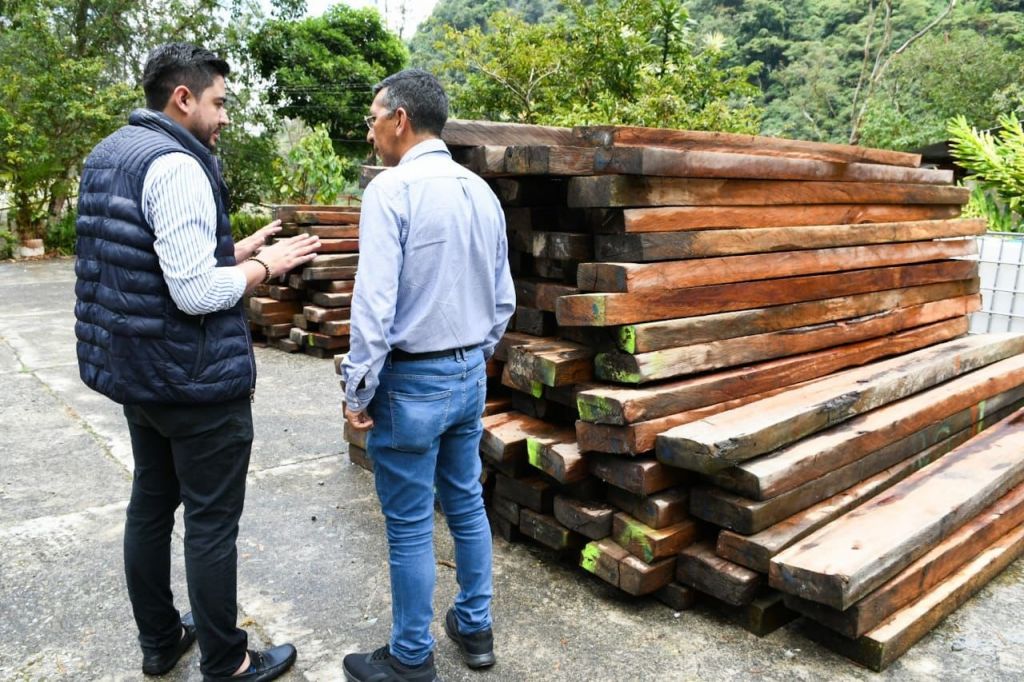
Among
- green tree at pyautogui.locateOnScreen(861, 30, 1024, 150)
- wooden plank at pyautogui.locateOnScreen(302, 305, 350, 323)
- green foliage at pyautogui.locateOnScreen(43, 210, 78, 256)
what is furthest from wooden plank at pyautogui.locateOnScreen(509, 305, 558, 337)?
green tree at pyautogui.locateOnScreen(861, 30, 1024, 150)

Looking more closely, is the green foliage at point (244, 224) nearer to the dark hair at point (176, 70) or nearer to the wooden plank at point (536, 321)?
the wooden plank at point (536, 321)

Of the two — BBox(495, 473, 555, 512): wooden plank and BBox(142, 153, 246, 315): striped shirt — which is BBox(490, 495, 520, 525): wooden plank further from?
BBox(142, 153, 246, 315): striped shirt

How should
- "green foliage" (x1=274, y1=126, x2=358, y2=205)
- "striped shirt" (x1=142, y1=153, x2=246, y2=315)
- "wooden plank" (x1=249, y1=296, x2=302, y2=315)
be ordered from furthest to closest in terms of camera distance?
"green foliage" (x1=274, y1=126, x2=358, y2=205) → "wooden plank" (x1=249, y1=296, x2=302, y2=315) → "striped shirt" (x1=142, y1=153, x2=246, y2=315)

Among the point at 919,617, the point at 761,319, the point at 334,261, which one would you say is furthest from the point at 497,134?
the point at 334,261

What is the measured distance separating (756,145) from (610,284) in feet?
4.36

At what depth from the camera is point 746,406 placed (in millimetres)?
3500

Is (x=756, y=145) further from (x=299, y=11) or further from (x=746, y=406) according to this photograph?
(x=299, y=11)

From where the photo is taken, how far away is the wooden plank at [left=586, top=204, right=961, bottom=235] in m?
3.30

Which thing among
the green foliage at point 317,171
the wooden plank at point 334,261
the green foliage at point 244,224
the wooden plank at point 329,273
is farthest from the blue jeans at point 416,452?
the green foliage at point 244,224

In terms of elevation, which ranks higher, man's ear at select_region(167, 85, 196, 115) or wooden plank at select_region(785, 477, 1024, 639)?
man's ear at select_region(167, 85, 196, 115)

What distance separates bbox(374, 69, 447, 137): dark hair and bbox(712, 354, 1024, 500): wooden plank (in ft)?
5.71

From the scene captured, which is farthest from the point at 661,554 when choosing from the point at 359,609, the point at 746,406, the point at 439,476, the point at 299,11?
the point at 299,11

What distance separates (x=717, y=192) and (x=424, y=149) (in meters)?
1.55

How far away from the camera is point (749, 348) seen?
3.67 meters
